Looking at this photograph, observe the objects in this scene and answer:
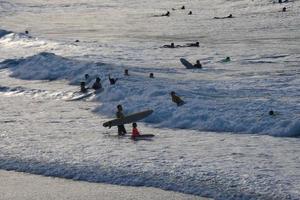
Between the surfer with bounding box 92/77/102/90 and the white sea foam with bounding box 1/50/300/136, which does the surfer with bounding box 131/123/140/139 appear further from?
the surfer with bounding box 92/77/102/90

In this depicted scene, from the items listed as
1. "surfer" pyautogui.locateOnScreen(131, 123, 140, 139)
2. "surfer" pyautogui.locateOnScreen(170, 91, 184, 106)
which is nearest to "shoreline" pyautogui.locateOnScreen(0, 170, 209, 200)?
"surfer" pyautogui.locateOnScreen(131, 123, 140, 139)

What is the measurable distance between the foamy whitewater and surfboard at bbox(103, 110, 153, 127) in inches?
9.3

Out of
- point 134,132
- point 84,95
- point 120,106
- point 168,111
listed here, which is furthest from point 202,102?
point 84,95

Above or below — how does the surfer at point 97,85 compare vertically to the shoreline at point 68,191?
above

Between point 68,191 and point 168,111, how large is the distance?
25.4ft

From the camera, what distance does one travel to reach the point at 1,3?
311 feet

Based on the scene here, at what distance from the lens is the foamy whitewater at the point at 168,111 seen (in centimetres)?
1441

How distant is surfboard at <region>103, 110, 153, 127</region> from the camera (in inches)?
765

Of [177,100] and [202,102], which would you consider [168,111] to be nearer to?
[177,100]

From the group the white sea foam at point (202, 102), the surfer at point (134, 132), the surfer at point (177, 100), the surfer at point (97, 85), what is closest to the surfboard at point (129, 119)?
the white sea foam at point (202, 102)

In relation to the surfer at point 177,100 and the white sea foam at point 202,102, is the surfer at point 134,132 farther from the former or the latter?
the surfer at point 177,100

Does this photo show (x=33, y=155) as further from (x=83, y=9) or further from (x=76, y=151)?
(x=83, y=9)

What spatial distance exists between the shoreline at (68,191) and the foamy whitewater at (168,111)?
1.09ft

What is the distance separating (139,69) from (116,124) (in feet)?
41.8
